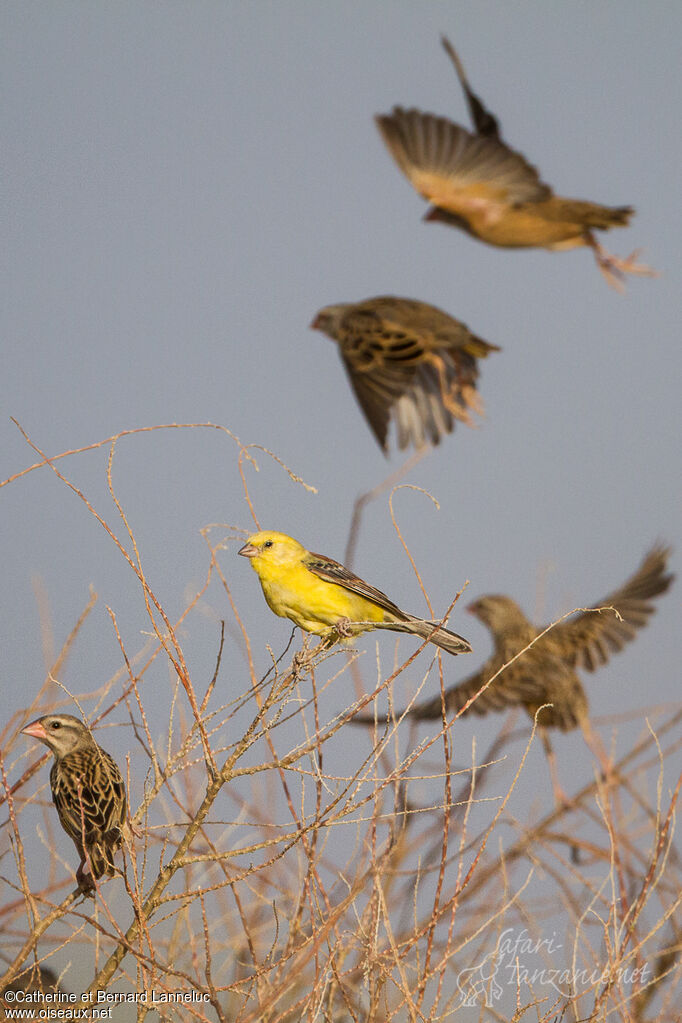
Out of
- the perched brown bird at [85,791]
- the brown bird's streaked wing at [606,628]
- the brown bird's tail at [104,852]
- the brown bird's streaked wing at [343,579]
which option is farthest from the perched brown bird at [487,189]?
the brown bird's tail at [104,852]

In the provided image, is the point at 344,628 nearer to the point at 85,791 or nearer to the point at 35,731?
the point at 85,791

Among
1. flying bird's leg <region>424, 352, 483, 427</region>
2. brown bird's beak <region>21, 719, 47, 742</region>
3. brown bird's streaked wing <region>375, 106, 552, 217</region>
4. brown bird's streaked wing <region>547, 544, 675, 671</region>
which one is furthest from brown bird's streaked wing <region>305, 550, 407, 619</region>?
brown bird's streaked wing <region>547, 544, 675, 671</region>

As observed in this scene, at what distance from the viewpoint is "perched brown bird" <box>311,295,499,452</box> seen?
4867mm

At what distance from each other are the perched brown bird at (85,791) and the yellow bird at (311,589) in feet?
2.12

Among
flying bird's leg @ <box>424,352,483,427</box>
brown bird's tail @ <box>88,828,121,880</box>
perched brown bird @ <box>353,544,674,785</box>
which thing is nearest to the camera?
brown bird's tail @ <box>88,828,121,880</box>

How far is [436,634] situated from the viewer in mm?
2848

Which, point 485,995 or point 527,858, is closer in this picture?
point 485,995

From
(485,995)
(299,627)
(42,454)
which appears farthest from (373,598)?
(485,995)

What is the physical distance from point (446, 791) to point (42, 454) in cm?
141

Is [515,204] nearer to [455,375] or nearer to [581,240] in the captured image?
[581,240]

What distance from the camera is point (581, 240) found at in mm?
5434

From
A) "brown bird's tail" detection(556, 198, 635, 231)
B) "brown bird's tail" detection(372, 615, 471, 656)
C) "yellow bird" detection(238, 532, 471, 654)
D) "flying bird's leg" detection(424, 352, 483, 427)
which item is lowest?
"brown bird's tail" detection(372, 615, 471, 656)

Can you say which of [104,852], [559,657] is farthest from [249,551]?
[559,657]

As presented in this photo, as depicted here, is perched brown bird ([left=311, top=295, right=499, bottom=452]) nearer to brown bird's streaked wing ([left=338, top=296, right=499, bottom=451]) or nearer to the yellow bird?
brown bird's streaked wing ([left=338, top=296, right=499, bottom=451])
